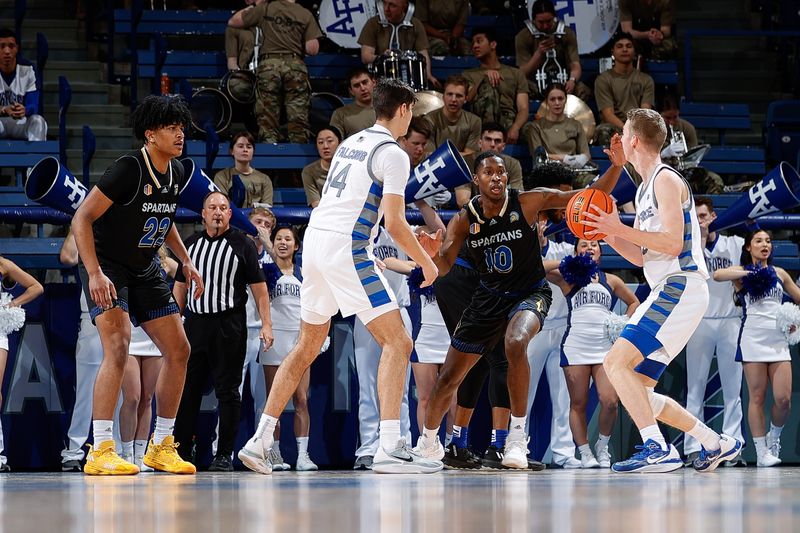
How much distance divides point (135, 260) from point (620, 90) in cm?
803

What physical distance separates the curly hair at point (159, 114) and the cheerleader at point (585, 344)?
3697 mm

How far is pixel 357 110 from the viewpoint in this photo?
12.5 metres

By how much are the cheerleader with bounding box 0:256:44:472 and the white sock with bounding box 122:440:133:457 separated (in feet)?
3.14

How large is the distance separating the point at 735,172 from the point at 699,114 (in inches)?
60.8

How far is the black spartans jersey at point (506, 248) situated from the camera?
8.30m

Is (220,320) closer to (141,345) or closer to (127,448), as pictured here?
(141,345)

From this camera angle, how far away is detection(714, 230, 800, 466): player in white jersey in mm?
9992

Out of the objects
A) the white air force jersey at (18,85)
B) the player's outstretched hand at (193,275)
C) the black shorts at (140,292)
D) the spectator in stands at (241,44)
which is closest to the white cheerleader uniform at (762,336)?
the player's outstretched hand at (193,275)

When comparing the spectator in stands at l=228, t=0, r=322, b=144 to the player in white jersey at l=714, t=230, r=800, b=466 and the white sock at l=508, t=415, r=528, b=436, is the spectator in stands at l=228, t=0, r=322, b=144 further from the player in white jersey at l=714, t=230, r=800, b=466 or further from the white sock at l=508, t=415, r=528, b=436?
the white sock at l=508, t=415, r=528, b=436

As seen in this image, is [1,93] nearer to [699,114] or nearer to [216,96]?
[216,96]

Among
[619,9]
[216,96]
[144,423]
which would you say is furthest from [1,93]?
[619,9]

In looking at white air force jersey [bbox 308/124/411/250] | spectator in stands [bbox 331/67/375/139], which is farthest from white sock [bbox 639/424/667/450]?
spectator in stands [bbox 331/67/375/139]

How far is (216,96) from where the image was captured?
12.7 metres

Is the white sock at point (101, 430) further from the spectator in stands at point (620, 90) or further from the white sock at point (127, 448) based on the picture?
the spectator in stands at point (620, 90)
